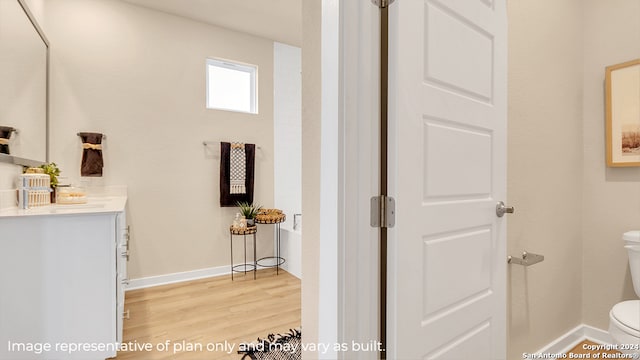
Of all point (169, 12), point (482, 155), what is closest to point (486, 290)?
point (482, 155)

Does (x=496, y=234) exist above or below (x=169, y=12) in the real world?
below

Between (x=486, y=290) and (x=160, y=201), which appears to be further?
(x=160, y=201)

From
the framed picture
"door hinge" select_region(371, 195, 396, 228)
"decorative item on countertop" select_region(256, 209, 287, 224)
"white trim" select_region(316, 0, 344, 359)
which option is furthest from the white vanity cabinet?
the framed picture

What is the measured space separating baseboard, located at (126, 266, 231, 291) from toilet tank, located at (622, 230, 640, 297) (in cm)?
348

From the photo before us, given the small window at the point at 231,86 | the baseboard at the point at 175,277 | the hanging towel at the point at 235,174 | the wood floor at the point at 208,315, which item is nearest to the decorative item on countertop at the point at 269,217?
the hanging towel at the point at 235,174

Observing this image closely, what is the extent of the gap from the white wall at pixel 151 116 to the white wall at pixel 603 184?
10.3ft

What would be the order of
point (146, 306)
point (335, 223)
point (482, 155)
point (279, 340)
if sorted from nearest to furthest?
point (335, 223)
point (482, 155)
point (279, 340)
point (146, 306)

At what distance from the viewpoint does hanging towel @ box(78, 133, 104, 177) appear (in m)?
2.83

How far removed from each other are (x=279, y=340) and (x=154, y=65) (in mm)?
2923

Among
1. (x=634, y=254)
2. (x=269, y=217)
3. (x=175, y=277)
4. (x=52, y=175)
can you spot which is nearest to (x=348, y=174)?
(x=634, y=254)

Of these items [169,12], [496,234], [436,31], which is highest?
[169,12]

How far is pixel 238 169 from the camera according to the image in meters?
3.64

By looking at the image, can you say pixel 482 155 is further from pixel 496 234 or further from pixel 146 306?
pixel 146 306

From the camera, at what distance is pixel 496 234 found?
1310mm
